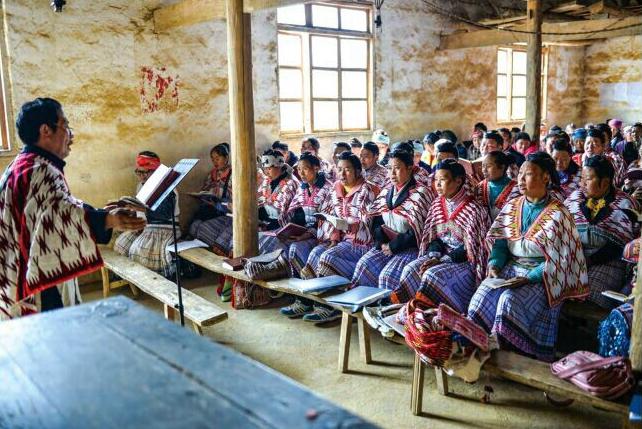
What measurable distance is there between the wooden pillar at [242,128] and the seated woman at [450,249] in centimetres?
171

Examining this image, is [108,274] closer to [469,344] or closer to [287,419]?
[469,344]

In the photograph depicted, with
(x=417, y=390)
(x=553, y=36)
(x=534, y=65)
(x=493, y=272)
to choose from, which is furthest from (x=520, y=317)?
(x=553, y=36)

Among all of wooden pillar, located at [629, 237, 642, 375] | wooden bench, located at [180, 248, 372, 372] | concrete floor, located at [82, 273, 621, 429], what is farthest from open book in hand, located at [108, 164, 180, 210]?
wooden pillar, located at [629, 237, 642, 375]

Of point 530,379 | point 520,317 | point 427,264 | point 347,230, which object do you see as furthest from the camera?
point 347,230

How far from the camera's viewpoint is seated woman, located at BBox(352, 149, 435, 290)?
4652 millimetres

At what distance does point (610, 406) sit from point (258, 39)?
662 cm

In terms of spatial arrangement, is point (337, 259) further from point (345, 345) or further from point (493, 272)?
point (493, 272)

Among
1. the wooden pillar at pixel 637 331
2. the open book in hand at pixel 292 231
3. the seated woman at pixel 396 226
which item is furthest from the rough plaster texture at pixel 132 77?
the wooden pillar at pixel 637 331

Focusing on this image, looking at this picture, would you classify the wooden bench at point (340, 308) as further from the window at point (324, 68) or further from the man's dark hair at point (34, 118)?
the window at point (324, 68)

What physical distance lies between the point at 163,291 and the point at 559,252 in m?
3.02

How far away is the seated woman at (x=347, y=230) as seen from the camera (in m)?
4.93

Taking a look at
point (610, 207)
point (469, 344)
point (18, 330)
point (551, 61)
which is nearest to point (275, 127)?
point (610, 207)

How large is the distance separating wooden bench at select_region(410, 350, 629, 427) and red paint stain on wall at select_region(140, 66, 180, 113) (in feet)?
15.6

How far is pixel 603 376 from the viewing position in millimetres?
2703
